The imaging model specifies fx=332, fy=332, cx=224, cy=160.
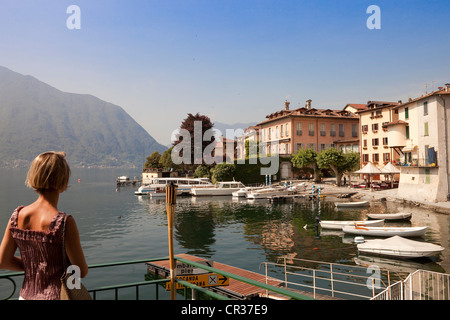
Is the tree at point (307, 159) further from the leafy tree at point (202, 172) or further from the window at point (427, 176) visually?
the window at point (427, 176)

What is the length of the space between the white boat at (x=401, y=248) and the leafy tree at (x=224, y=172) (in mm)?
45820

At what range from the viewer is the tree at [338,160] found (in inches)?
2243

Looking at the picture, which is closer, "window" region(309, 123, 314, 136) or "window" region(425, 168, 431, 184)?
"window" region(425, 168, 431, 184)

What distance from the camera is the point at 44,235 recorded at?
101 inches

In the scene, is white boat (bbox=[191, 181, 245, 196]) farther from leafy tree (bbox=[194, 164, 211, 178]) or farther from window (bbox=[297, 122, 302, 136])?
window (bbox=[297, 122, 302, 136])

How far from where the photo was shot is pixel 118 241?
88.7 ft

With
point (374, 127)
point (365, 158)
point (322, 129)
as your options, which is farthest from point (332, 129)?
point (374, 127)

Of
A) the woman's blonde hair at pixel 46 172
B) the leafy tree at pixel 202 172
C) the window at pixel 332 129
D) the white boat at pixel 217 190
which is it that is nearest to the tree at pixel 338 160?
the window at pixel 332 129

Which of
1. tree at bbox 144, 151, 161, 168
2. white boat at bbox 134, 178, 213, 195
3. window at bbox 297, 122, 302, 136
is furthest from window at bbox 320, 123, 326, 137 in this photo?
tree at bbox 144, 151, 161, 168

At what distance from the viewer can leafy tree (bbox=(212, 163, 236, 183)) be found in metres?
66.4

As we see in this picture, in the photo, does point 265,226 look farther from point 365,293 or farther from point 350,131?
point 350,131

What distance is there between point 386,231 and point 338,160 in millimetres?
32897

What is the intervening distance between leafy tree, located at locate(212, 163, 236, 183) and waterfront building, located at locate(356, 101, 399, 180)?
25.1 m
